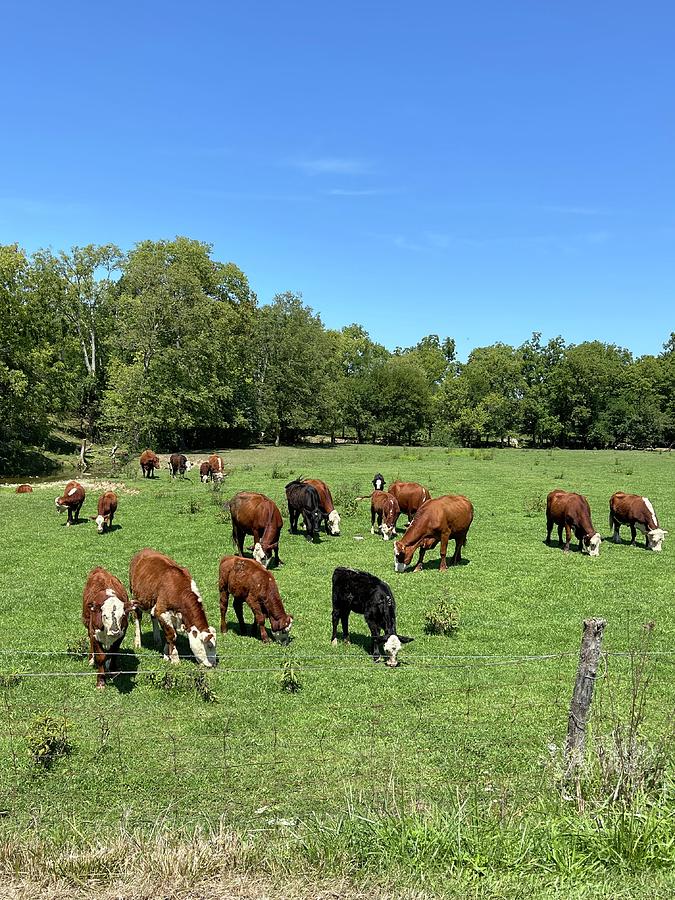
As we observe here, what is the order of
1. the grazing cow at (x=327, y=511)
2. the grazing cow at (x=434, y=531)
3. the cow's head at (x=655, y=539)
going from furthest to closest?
the grazing cow at (x=327, y=511) → the cow's head at (x=655, y=539) → the grazing cow at (x=434, y=531)

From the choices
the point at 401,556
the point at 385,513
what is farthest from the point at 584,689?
the point at 385,513

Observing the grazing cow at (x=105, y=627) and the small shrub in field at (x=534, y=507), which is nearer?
the grazing cow at (x=105, y=627)

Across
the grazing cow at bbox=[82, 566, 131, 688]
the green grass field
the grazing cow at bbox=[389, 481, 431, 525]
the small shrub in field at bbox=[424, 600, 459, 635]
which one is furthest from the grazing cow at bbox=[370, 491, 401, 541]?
the grazing cow at bbox=[82, 566, 131, 688]

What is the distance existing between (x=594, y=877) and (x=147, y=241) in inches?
2340

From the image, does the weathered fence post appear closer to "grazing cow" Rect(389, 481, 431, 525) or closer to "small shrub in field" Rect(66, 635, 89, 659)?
"small shrub in field" Rect(66, 635, 89, 659)

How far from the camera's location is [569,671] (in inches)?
378

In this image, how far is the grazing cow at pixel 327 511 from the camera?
19.5m

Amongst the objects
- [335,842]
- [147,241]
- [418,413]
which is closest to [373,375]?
[418,413]

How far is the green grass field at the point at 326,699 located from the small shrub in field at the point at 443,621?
0.20m

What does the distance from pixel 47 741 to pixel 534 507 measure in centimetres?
1945

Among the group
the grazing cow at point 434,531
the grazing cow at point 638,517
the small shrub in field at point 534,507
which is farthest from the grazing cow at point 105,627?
the small shrub in field at point 534,507

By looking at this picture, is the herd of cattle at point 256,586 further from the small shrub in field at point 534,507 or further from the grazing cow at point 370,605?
the small shrub in field at point 534,507

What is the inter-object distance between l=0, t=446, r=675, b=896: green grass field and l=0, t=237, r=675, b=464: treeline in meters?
25.6

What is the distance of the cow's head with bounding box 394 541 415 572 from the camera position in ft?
49.8
